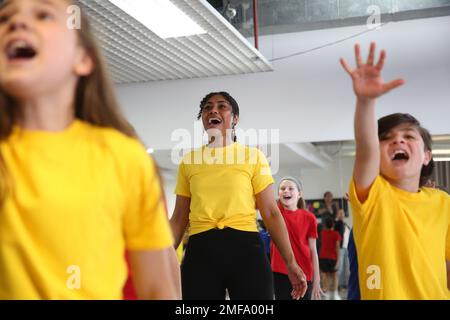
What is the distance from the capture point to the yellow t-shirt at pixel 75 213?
104 centimetres

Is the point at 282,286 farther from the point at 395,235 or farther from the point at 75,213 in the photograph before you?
the point at 75,213

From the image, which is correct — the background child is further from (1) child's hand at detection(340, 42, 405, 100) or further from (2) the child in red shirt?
(1) child's hand at detection(340, 42, 405, 100)

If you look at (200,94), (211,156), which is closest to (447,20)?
(200,94)

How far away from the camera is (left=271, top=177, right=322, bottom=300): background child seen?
4.64m

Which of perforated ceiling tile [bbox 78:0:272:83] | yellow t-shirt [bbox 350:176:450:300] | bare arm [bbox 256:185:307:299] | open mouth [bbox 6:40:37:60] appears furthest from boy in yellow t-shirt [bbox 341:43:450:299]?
perforated ceiling tile [bbox 78:0:272:83]

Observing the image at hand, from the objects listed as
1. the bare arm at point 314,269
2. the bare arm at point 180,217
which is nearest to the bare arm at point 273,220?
the bare arm at point 180,217

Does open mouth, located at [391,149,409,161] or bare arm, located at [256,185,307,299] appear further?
bare arm, located at [256,185,307,299]

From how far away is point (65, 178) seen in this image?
42.2 inches

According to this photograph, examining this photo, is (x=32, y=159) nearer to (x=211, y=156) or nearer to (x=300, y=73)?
(x=211, y=156)

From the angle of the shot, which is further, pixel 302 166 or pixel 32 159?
pixel 302 166
